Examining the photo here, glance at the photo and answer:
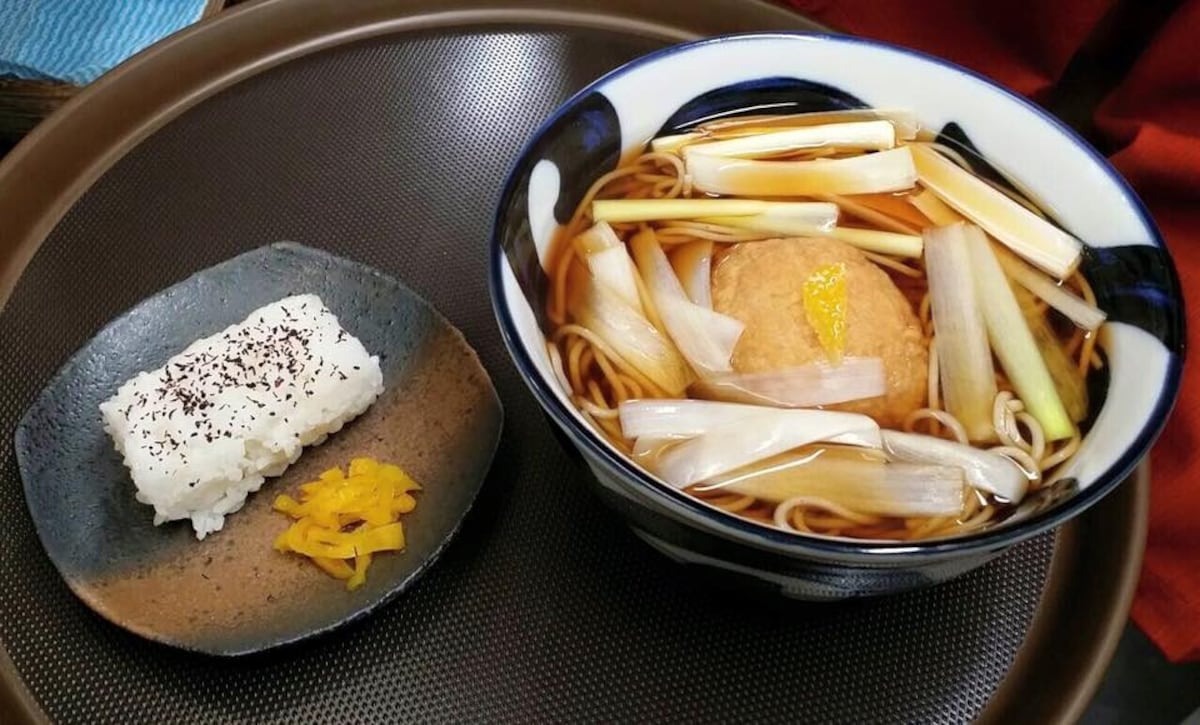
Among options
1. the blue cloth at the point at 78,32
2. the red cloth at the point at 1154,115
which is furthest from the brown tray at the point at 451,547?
the blue cloth at the point at 78,32

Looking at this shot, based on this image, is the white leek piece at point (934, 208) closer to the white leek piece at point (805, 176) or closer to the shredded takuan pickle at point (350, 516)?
the white leek piece at point (805, 176)

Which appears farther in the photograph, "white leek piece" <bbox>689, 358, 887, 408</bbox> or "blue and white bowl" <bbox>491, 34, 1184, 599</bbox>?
"white leek piece" <bbox>689, 358, 887, 408</bbox>

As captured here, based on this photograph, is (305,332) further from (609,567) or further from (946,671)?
(946,671)

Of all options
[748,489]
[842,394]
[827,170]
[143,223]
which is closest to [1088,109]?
[827,170]

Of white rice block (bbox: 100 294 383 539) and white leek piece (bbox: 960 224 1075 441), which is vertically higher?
white leek piece (bbox: 960 224 1075 441)

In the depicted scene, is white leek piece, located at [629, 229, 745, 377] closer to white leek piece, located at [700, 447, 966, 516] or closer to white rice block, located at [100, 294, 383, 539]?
white leek piece, located at [700, 447, 966, 516]

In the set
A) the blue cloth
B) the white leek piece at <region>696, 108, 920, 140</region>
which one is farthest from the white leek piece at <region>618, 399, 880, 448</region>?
the blue cloth
